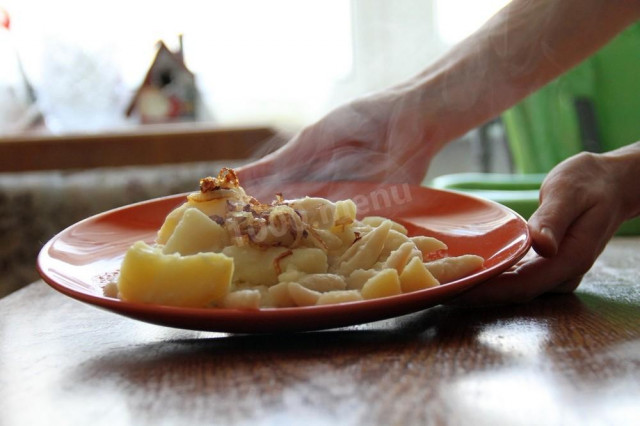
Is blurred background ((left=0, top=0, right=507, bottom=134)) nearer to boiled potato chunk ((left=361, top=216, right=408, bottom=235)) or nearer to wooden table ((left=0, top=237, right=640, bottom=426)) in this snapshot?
boiled potato chunk ((left=361, top=216, right=408, bottom=235))

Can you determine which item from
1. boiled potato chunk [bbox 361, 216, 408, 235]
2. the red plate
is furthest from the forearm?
boiled potato chunk [bbox 361, 216, 408, 235]

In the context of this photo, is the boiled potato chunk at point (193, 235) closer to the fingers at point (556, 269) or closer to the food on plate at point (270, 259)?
the food on plate at point (270, 259)

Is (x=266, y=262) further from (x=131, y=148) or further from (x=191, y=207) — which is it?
(x=131, y=148)

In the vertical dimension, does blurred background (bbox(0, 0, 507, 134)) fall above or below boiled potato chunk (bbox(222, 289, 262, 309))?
below

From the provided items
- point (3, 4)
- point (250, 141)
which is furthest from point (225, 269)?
point (3, 4)

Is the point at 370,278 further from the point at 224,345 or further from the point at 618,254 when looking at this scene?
the point at 618,254

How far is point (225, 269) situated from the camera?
643 millimetres

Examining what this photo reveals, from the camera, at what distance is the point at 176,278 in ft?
2.11

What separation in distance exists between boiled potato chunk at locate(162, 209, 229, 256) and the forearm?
20.7 inches

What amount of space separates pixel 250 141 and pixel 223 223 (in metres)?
1.43

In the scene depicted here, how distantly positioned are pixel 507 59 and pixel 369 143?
239 mm

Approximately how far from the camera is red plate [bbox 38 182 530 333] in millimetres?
612

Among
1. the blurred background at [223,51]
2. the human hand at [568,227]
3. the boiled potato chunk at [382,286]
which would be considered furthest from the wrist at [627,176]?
the blurred background at [223,51]

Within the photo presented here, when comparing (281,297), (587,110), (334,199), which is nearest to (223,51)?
(587,110)
